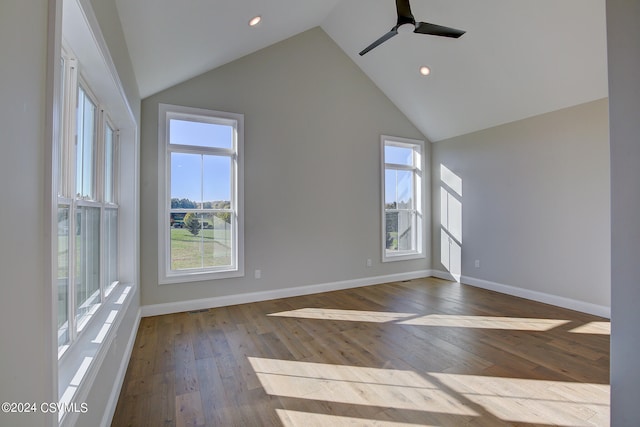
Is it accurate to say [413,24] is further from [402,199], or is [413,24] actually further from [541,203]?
[402,199]

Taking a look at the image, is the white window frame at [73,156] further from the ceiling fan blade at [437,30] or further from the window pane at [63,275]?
the ceiling fan blade at [437,30]

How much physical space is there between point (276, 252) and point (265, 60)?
2679 millimetres

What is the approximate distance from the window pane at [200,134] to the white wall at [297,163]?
0.22 metres

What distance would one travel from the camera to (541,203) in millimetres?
4062

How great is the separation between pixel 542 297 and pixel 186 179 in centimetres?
498

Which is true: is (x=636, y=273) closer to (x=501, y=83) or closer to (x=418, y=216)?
(x=501, y=83)

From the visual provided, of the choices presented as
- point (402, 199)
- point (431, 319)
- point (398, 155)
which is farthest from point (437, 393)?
point (398, 155)

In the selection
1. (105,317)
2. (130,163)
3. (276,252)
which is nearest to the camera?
(105,317)

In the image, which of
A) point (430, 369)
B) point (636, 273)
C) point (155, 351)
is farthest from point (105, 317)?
point (636, 273)

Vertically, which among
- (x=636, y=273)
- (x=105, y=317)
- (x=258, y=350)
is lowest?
(x=258, y=350)

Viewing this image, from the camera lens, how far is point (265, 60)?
413cm

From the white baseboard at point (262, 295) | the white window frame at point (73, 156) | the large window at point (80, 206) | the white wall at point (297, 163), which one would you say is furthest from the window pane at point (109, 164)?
the white baseboard at point (262, 295)

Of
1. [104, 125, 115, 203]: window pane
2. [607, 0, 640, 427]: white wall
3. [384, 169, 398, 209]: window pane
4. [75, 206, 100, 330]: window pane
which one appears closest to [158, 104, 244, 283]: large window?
[104, 125, 115, 203]: window pane

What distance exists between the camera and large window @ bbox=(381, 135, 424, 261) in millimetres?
5285
